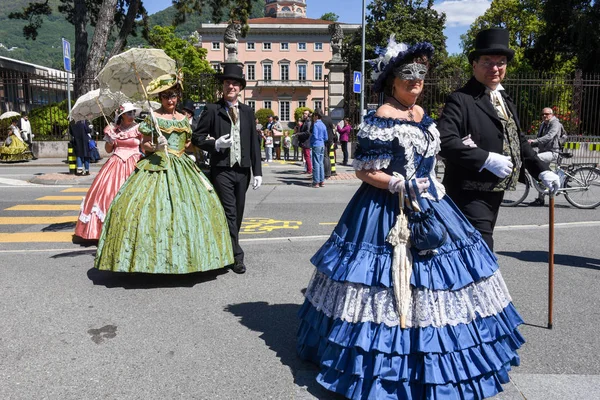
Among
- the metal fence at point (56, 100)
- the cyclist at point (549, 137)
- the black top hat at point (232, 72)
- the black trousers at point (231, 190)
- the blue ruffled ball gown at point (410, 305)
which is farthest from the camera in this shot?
the metal fence at point (56, 100)

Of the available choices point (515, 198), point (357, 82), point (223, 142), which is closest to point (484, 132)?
point (223, 142)

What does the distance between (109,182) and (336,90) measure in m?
16.9

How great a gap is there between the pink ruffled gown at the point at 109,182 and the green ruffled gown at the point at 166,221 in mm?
1688

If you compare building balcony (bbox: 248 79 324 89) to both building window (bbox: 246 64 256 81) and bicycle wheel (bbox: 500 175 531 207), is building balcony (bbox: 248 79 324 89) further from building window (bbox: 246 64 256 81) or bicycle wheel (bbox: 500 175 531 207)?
bicycle wheel (bbox: 500 175 531 207)

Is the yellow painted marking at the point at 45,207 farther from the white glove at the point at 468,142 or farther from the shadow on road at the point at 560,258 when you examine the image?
the white glove at the point at 468,142

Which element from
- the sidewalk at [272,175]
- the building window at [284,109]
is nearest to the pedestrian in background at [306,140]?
the sidewalk at [272,175]

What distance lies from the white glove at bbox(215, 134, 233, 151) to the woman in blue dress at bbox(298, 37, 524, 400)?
222cm

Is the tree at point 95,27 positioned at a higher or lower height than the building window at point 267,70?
lower

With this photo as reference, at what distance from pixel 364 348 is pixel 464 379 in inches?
21.2

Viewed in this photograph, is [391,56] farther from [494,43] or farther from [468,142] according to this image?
[494,43]

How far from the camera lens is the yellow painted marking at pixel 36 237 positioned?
24.4 ft

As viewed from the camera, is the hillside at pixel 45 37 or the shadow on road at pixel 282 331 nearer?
the shadow on road at pixel 282 331

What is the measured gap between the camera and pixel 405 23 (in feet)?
161

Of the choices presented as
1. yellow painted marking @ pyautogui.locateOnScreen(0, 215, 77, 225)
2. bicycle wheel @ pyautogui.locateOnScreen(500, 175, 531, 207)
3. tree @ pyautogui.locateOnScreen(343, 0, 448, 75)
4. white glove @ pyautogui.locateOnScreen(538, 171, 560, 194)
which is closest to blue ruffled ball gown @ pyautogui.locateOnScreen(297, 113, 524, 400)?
white glove @ pyautogui.locateOnScreen(538, 171, 560, 194)
